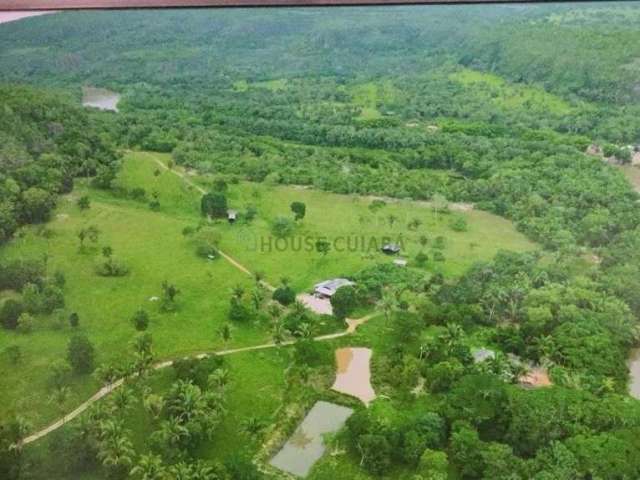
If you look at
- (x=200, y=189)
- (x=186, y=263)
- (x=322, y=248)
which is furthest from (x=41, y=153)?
(x=322, y=248)

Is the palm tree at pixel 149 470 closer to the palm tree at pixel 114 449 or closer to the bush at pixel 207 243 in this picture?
the palm tree at pixel 114 449

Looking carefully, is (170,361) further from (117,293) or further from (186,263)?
(186,263)

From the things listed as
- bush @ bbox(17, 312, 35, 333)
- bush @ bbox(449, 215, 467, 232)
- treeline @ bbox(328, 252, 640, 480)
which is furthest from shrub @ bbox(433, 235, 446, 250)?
bush @ bbox(17, 312, 35, 333)

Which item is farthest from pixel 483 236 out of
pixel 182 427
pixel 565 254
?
pixel 182 427

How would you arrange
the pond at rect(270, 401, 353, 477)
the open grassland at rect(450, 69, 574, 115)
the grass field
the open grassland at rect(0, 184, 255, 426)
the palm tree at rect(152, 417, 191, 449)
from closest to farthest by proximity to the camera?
the palm tree at rect(152, 417, 191, 449), the pond at rect(270, 401, 353, 477), the open grassland at rect(0, 184, 255, 426), the grass field, the open grassland at rect(450, 69, 574, 115)

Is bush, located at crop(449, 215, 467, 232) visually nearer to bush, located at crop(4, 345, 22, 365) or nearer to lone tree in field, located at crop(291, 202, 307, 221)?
lone tree in field, located at crop(291, 202, 307, 221)

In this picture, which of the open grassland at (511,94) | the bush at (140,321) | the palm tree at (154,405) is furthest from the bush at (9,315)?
the open grassland at (511,94)

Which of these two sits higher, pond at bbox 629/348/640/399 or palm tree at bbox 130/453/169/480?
palm tree at bbox 130/453/169/480

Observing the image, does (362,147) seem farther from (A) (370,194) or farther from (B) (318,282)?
(B) (318,282)
